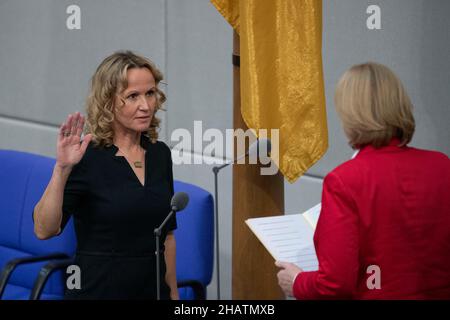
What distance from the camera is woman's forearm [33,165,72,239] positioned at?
2.69m

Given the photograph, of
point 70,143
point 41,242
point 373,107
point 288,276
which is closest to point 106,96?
point 70,143

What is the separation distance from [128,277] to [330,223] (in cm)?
93

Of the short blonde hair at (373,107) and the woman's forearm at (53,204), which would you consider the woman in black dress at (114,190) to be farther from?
the short blonde hair at (373,107)

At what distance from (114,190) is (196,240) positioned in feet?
2.77

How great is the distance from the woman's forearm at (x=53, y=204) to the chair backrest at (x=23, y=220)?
1.22 m

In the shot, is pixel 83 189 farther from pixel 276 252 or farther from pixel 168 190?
pixel 276 252

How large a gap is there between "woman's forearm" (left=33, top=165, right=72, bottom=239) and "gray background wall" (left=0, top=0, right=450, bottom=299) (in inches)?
59.9

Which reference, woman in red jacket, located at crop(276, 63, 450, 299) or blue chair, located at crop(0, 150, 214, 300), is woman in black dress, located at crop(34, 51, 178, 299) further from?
woman in red jacket, located at crop(276, 63, 450, 299)

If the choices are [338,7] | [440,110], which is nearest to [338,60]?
[338,7]

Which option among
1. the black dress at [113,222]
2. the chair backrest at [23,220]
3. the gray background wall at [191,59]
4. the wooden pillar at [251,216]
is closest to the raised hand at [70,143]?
the black dress at [113,222]

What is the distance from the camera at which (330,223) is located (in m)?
2.16

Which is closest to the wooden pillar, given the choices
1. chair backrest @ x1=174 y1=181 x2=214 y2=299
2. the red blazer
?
chair backrest @ x1=174 y1=181 x2=214 y2=299

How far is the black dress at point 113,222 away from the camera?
279 centimetres

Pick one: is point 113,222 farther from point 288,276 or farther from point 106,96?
point 288,276
